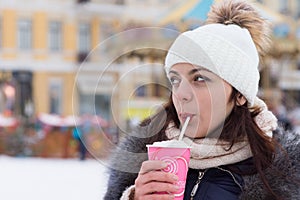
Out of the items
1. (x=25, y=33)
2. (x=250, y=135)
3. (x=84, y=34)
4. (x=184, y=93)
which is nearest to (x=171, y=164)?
(x=184, y=93)

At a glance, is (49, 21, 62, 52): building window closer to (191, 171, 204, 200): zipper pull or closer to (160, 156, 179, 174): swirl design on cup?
(191, 171, 204, 200): zipper pull

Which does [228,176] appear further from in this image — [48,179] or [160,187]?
[48,179]

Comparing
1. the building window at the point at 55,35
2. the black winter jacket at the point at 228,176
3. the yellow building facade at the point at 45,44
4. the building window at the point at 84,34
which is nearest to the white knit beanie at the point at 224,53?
the black winter jacket at the point at 228,176

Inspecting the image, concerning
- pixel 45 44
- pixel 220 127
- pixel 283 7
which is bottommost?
pixel 45 44

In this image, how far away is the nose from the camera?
118 centimetres

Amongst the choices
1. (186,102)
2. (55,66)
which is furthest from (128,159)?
(55,66)

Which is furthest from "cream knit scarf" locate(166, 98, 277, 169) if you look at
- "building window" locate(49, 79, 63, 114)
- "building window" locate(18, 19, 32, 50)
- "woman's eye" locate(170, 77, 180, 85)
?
"building window" locate(18, 19, 32, 50)

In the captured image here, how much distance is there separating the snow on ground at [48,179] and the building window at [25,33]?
30.3 ft

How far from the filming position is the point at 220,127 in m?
1.25

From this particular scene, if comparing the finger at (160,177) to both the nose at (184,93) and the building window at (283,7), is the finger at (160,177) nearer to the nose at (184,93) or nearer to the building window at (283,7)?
the nose at (184,93)

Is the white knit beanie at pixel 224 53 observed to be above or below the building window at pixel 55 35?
above

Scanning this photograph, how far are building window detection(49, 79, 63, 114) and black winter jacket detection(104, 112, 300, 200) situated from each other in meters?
19.4

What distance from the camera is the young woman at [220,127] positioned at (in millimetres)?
1197

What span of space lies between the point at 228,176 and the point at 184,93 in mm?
195
